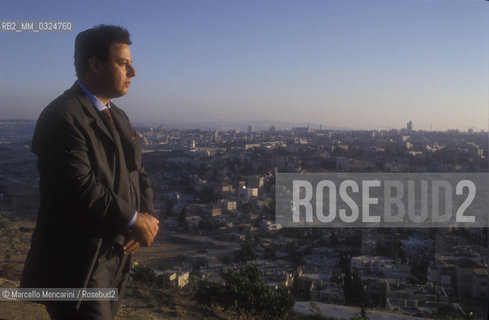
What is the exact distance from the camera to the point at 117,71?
93cm

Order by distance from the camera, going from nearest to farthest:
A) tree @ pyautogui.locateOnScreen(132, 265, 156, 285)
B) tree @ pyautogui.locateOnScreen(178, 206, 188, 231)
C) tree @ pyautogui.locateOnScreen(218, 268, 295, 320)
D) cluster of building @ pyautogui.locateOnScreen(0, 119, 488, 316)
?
1. tree @ pyautogui.locateOnScreen(218, 268, 295, 320)
2. tree @ pyautogui.locateOnScreen(132, 265, 156, 285)
3. cluster of building @ pyautogui.locateOnScreen(0, 119, 488, 316)
4. tree @ pyautogui.locateOnScreen(178, 206, 188, 231)

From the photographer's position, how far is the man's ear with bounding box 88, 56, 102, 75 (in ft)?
2.99

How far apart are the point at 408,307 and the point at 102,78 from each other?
13.8 ft

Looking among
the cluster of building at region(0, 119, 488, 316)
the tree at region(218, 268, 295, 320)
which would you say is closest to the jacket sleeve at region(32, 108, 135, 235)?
the tree at region(218, 268, 295, 320)

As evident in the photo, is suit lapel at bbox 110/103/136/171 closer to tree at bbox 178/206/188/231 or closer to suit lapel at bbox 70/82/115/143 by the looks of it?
suit lapel at bbox 70/82/115/143

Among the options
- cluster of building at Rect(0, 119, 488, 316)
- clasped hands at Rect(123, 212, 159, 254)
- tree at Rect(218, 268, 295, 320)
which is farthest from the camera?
cluster of building at Rect(0, 119, 488, 316)

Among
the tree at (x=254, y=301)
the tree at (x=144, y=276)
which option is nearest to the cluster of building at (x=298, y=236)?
the tree at (x=144, y=276)

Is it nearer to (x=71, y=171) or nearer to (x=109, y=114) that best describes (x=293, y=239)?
(x=109, y=114)

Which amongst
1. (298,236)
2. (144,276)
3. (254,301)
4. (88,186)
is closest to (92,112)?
(88,186)

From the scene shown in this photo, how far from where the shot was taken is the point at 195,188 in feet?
47.1

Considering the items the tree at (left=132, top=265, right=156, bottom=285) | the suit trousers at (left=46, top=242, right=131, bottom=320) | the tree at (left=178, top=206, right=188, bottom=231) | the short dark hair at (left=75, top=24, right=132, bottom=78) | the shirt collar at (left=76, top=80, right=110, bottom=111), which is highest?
the short dark hair at (left=75, top=24, right=132, bottom=78)

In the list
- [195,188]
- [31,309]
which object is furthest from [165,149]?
[31,309]

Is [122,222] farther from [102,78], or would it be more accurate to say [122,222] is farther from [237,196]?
[237,196]

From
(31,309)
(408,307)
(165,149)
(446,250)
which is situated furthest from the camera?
(165,149)
